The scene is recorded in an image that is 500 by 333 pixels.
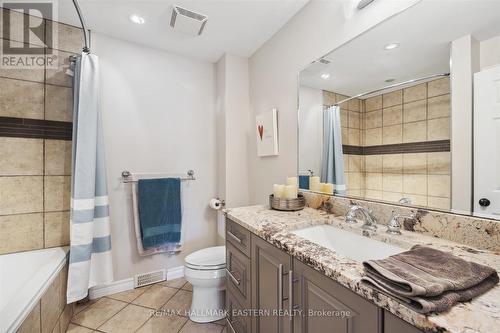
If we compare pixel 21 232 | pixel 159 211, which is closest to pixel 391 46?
pixel 159 211

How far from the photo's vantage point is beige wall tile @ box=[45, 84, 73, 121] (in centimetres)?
181

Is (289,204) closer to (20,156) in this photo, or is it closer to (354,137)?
(354,137)

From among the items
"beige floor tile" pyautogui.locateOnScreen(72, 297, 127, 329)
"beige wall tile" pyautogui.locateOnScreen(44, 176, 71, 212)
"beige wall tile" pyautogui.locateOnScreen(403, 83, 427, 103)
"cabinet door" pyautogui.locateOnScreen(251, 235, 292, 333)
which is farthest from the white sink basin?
"beige wall tile" pyautogui.locateOnScreen(44, 176, 71, 212)

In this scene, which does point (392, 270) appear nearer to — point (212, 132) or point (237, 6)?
point (237, 6)

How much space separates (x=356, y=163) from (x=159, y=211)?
1.77 meters

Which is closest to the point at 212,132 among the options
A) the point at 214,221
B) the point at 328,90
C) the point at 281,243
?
the point at 214,221

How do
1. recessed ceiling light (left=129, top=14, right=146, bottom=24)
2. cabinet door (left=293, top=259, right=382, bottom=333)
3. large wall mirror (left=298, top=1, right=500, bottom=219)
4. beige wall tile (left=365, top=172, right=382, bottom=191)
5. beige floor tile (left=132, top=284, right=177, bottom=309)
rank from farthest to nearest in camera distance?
beige floor tile (left=132, top=284, right=177, bottom=309), recessed ceiling light (left=129, top=14, right=146, bottom=24), beige wall tile (left=365, top=172, right=382, bottom=191), large wall mirror (left=298, top=1, right=500, bottom=219), cabinet door (left=293, top=259, right=382, bottom=333)

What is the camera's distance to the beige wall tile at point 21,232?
1676 mm

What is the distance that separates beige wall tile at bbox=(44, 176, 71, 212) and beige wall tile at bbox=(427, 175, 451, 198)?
2.53m

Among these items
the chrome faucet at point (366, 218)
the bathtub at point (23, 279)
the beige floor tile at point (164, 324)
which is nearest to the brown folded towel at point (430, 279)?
the chrome faucet at point (366, 218)

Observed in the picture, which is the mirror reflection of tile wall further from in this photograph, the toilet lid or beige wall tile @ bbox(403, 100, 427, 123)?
the toilet lid

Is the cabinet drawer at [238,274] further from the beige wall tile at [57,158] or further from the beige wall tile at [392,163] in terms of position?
the beige wall tile at [57,158]

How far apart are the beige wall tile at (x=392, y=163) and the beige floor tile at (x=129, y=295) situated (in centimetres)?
224

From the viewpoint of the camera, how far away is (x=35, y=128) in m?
1.76
